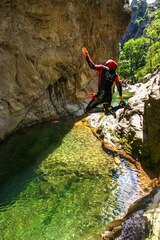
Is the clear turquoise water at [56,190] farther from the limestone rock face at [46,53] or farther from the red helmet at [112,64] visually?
the red helmet at [112,64]

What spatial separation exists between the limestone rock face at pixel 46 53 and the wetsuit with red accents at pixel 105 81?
24.9ft

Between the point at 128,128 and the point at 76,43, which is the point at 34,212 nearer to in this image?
the point at 128,128

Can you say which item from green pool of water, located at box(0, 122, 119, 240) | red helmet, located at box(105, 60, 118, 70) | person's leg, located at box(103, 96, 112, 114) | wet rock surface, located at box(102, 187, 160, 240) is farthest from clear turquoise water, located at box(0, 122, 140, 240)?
red helmet, located at box(105, 60, 118, 70)

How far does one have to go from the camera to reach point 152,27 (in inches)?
1852

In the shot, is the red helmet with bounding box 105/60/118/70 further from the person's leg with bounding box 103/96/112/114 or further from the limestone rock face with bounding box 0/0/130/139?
the limestone rock face with bounding box 0/0/130/139

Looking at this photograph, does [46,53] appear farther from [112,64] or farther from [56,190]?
[56,190]

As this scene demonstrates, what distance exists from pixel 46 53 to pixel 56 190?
42.4ft

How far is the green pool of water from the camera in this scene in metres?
9.26

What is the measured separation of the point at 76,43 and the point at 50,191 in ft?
54.6

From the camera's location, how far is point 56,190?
37.8 ft

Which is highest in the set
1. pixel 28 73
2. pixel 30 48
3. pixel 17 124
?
pixel 30 48

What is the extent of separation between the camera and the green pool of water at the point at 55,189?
9258 millimetres

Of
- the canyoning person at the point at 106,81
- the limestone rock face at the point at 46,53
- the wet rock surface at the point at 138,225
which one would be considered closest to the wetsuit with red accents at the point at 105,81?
the canyoning person at the point at 106,81

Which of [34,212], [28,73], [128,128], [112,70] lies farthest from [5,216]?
[28,73]
